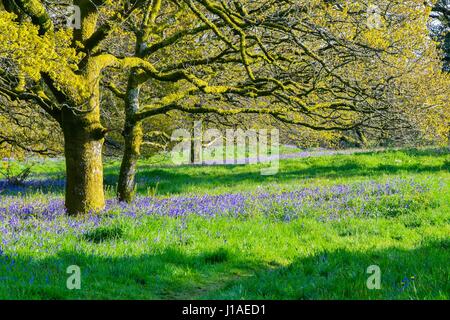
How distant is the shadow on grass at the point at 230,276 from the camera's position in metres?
5.41

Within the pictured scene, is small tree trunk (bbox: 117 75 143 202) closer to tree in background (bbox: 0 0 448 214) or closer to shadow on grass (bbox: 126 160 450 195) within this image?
tree in background (bbox: 0 0 448 214)

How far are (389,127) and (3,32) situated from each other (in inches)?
335

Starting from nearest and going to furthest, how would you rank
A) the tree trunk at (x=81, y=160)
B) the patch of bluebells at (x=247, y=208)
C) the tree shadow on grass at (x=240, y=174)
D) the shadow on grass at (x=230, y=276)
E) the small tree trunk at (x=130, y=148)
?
the shadow on grass at (x=230, y=276), the patch of bluebells at (x=247, y=208), the tree trunk at (x=81, y=160), the small tree trunk at (x=130, y=148), the tree shadow on grass at (x=240, y=174)

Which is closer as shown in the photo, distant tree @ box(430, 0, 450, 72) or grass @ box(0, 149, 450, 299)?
grass @ box(0, 149, 450, 299)

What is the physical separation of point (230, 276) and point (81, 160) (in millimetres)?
5170

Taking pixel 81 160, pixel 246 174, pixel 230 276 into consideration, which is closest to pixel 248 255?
pixel 230 276

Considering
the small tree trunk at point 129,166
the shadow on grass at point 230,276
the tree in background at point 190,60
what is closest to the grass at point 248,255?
the shadow on grass at point 230,276

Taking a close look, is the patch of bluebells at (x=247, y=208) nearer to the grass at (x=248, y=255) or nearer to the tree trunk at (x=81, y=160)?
the grass at (x=248, y=255)

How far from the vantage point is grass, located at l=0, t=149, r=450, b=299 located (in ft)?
18.6

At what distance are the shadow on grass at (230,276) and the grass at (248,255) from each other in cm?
2

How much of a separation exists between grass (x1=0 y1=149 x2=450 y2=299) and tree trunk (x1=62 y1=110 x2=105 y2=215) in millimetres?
1732

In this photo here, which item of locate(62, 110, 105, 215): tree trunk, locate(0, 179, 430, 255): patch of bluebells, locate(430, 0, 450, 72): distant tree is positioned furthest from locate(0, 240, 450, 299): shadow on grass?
locate(430, 0, 450, 72): distant tree

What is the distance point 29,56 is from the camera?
742 cm

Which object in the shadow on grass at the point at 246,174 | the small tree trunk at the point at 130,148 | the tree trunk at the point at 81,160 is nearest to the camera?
the tree trunk at the point at 81,160
